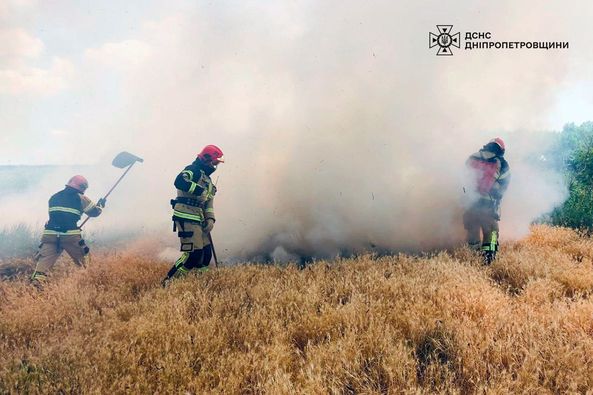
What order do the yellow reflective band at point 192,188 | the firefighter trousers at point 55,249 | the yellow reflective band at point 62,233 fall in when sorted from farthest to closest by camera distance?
1. the yellow reflective band at point 62,233
2. the firefighter trousers at point 55,249
3. the yellow reflective band at point 192,188

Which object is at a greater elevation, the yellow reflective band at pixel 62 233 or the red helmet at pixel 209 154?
the red helmet at pixel 209 154

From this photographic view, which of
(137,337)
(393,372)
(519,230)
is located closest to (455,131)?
(519,230)

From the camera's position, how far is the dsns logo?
9.22 m

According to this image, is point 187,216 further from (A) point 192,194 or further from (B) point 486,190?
(B) point 486,190

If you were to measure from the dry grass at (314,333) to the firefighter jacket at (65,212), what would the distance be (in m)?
1.30

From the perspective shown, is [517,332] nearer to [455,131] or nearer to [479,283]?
[479,283]

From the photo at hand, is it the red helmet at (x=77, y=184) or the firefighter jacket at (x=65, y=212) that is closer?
the firefighter jacket at (x=65, y=212)

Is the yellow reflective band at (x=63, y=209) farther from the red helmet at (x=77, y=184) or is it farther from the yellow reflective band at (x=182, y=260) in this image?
the yellow reflective band at (x=182, y=260)

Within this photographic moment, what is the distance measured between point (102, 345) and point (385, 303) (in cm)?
322

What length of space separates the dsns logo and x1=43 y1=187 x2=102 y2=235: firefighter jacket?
9.02 meters

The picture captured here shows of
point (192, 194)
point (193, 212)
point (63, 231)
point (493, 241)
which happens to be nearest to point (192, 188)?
point (192, 194)

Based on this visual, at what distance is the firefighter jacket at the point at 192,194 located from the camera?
20.6 ft

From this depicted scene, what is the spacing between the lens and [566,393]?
2719mm

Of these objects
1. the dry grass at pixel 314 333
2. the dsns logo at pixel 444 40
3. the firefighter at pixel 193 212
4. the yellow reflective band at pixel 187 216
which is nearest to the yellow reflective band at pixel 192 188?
the firefighter at pixel 193 212
